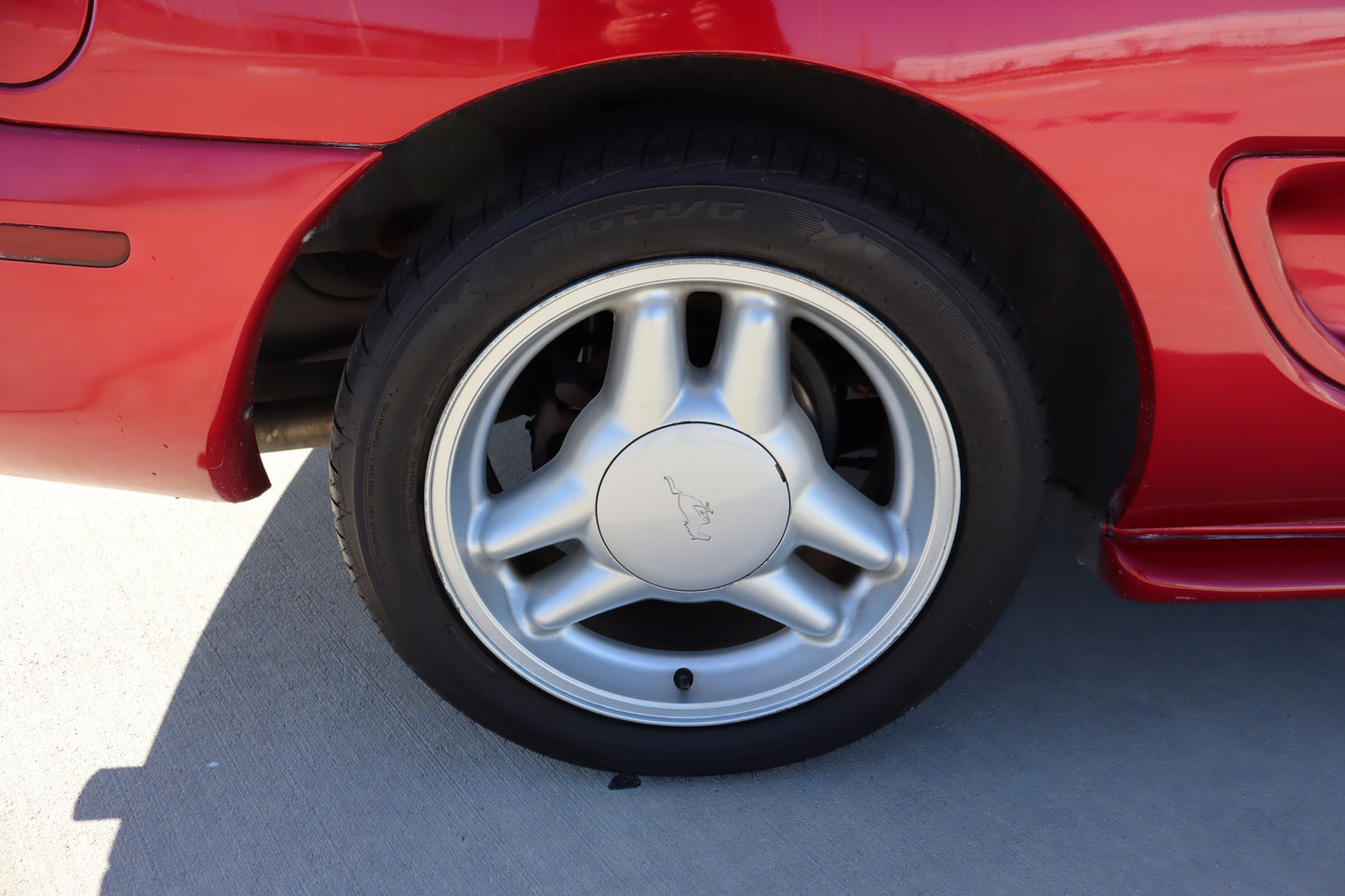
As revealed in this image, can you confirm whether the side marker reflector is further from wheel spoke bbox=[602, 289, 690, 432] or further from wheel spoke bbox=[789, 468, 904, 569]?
wheel spoke bbox=[789, 468, 904, 569]

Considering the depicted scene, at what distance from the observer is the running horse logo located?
3.95ft

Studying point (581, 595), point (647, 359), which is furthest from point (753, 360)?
point (581, 595)

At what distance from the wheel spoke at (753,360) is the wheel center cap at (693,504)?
4cm

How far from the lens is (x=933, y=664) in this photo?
1.28 metres

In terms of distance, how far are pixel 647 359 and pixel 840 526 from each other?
346mm

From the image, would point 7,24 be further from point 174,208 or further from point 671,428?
point 671,428

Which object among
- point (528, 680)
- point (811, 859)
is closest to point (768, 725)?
point (811, 859)

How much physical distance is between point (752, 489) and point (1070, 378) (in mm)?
554

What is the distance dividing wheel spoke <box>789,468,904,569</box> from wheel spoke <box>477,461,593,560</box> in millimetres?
287

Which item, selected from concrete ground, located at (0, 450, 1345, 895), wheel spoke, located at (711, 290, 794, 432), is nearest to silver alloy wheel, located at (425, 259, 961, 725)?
wheel spoke, located at (711, 290, 794, 432)

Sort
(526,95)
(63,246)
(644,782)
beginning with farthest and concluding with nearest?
(644,782) < (526,95) < (63,246)

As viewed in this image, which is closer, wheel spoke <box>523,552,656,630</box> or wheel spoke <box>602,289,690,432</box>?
wheel spoke <box>602,289,690,432</box>

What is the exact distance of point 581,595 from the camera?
1.30 meters

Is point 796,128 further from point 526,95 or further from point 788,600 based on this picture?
point 788,600
